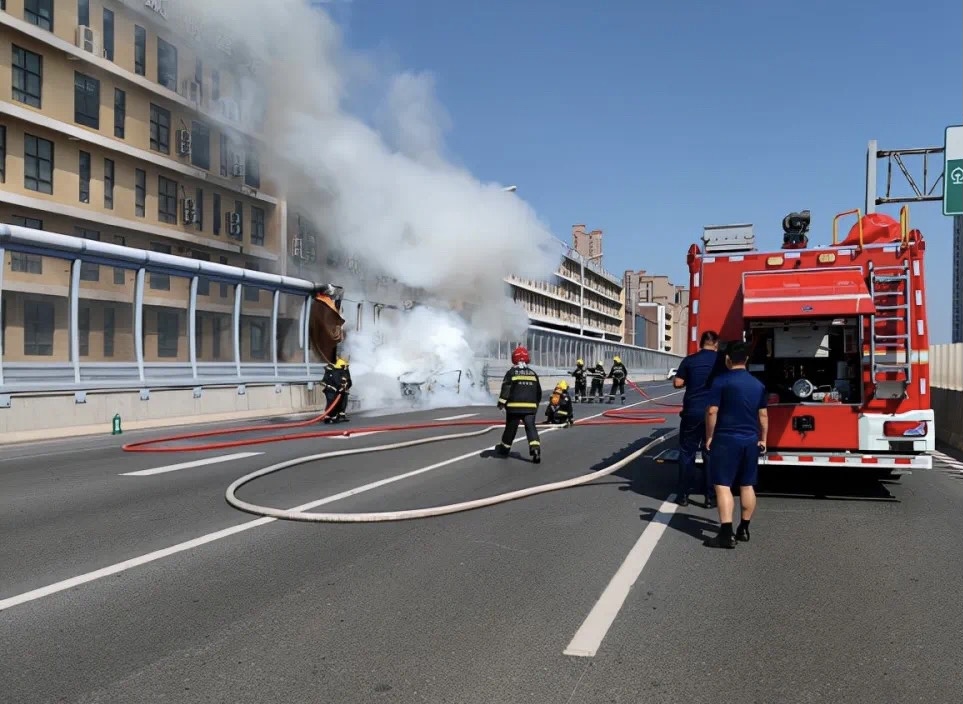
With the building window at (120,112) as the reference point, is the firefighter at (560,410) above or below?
below

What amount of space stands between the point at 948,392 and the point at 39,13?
36.7 m

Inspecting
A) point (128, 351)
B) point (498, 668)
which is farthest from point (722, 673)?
point (128, 351)

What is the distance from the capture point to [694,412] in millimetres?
8234

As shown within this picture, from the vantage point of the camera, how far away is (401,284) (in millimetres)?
30891

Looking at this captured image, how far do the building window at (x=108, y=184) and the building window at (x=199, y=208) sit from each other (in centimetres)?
450

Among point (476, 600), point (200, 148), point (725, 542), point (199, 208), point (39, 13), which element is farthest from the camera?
point (199, 208)

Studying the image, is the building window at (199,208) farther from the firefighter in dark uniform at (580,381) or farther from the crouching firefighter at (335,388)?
the crouching firefighter at (335,388)

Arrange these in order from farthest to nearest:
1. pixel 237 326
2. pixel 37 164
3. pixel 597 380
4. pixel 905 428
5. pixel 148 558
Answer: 1. pixel 37 164
2. pixel 597 380
3. pixel 237 326
4. pixel 905 428
5. pixel 148 558

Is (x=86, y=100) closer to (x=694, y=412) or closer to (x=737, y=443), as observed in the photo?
(x=694, y=412)

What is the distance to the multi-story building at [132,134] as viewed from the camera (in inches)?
1316

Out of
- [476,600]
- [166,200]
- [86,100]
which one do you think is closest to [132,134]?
[86,100]

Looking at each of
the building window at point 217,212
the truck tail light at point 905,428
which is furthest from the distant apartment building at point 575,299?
the truck tail light at point 905,428

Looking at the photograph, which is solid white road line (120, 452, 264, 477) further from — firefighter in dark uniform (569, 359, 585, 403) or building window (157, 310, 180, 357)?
firefighter in dark uniform (569, 359, 585, 403)

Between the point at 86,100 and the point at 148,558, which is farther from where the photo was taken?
the point at 86,100
